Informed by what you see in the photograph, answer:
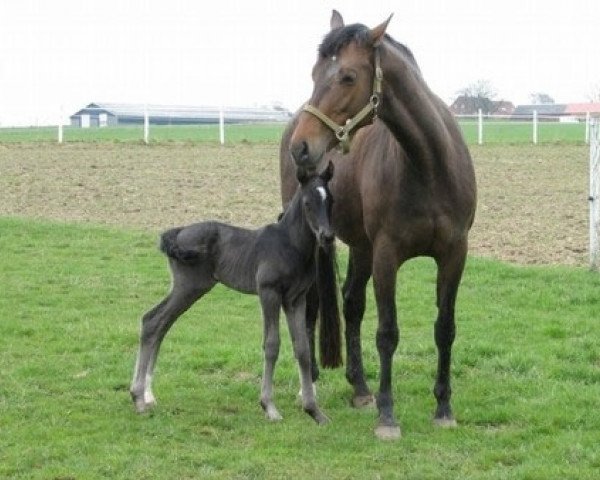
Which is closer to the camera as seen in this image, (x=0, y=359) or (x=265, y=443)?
(x=265, y=443)

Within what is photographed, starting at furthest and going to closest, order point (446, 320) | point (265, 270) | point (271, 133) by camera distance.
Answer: point (271, 133), point (446, 320), point (265, 270)

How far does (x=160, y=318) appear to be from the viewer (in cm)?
745

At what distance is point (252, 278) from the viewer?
23.4ft

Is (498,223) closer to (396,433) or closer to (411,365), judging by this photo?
(411,365)

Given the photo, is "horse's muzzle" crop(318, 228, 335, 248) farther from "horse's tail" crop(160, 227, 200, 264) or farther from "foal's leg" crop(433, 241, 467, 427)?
"horse's tail" crop(160, 227, 200, 264)

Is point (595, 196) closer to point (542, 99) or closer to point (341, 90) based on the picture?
point (341, 90)

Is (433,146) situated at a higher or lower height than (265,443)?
higher

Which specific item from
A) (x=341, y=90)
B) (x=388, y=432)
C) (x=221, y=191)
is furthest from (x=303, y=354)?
(x=221, y=191)

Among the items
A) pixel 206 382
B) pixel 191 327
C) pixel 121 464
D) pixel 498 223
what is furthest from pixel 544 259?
pixel 121 464

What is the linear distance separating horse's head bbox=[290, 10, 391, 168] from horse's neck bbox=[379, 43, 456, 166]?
0.17 m

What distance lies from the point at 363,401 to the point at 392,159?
190cm

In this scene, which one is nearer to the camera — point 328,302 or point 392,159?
point 392,159

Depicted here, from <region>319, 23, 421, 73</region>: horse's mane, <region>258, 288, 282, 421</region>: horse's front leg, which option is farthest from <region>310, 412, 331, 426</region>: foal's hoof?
<region>319, 23, 421, 73</region>: horse's mane

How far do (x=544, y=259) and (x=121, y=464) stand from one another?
830 cm
